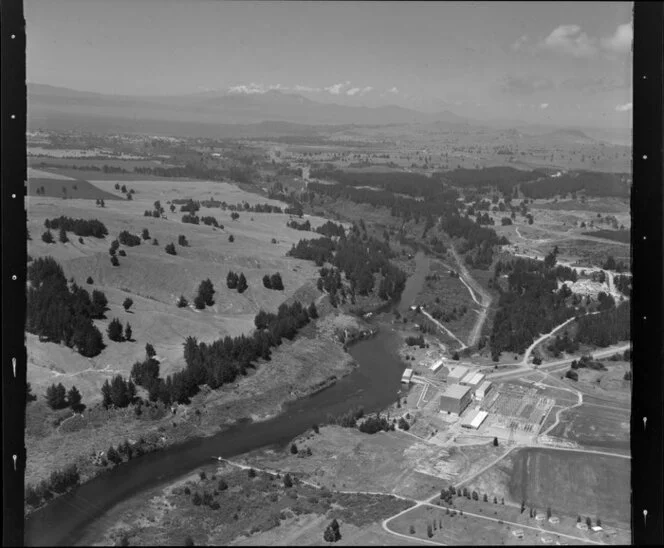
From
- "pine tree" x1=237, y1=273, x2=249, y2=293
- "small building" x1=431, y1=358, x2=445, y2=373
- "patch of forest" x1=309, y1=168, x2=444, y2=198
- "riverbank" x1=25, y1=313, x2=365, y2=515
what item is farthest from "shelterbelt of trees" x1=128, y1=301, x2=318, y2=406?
"patch of forest" x1=309, y1=168, x2=444, y2=198

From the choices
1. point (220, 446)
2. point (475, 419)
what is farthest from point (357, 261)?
point (475, 419)

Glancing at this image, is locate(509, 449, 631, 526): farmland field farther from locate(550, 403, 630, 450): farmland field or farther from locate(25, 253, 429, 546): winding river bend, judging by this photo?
locate(25, 253, 429, 546): winding river bend

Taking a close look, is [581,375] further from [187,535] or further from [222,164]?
[222,164]

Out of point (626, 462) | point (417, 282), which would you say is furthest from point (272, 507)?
point (417, 282)

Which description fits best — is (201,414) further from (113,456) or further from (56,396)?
(56,396)

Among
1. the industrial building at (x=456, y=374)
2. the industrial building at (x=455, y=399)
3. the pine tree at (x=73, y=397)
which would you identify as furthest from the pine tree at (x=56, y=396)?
the industrial building at (x=456, y=374)
